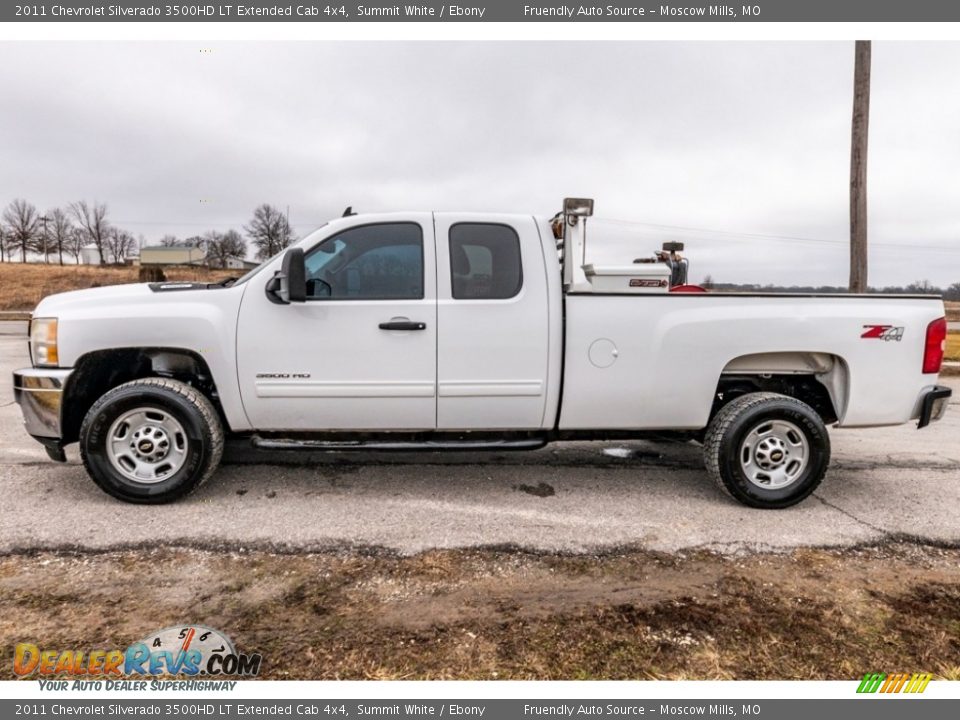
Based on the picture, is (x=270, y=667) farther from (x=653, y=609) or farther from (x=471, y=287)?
(x=471, y=287)

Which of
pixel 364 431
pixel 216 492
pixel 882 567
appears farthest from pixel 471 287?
pixel 882 567

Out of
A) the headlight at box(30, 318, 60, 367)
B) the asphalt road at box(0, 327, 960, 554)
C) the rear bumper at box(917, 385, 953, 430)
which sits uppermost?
the headlight at box(30, 318, 60, 367)

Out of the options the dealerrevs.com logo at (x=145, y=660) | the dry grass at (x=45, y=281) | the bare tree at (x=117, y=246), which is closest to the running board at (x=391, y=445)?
the dealerrevs.com logo at (x=145, y=660)

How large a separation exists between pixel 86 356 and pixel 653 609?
3.74 m

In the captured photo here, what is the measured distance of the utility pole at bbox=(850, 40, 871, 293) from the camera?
409 inches

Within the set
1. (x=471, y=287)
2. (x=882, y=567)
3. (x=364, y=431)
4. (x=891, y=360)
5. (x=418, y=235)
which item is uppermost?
(x=418, y=235)

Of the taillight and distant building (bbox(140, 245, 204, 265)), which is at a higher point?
distant building (bbox(140, 245, 204, 265))

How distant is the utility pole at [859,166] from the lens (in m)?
10.4

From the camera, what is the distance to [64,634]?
8.00ft

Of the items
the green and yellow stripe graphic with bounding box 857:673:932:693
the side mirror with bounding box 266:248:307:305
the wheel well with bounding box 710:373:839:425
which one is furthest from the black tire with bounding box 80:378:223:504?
the green and yellow stripe graphic with bounding box 857:673:932:693

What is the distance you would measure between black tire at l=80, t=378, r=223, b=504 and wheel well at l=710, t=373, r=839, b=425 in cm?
349

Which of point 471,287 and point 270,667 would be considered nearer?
point 270,667

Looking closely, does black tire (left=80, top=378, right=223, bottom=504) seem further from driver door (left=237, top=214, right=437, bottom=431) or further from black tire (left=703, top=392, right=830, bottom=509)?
black tire (left=703, top=392, right=830, bottom=509)

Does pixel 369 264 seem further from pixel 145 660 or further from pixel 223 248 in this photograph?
pixel 223 248
